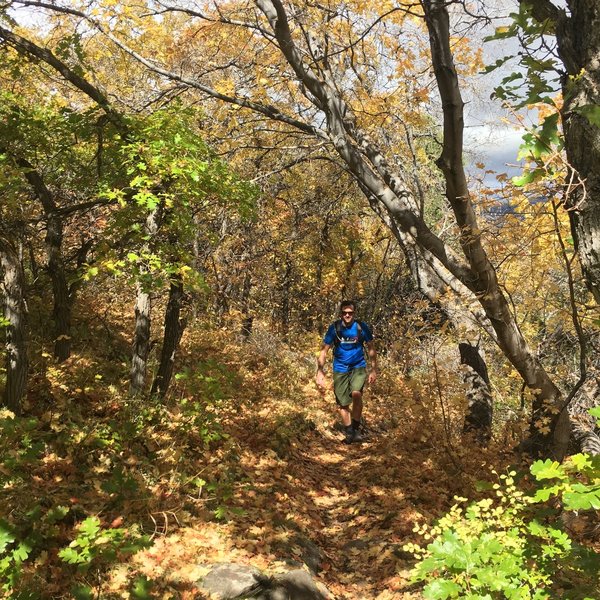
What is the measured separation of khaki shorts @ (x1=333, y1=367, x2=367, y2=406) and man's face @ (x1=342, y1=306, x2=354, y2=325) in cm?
73

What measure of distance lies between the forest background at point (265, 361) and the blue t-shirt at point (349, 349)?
147 cm

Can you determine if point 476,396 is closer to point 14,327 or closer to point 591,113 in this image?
point 591,113

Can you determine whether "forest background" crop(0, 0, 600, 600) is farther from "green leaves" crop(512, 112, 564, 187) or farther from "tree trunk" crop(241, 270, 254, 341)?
"tree trunk" crop(241, 270, 254, 341)

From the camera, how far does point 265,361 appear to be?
11.2 m

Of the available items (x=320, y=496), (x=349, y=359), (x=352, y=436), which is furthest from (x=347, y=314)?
(x=320, y=496)

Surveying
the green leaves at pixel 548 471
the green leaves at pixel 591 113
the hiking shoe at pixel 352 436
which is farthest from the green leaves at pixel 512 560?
the hiking shoe at pixel 352 436

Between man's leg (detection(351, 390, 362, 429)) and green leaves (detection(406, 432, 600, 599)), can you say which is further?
man's leg (detection(351, 390, 362, 429))

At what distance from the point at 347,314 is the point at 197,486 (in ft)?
10.2

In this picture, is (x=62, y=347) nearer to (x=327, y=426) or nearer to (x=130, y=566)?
(x=130, y=566)

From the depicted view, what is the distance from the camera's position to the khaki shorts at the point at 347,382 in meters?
6.91

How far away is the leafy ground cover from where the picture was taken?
147 inches

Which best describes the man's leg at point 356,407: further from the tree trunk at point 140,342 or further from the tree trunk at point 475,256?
the tree trunk at point 140,342

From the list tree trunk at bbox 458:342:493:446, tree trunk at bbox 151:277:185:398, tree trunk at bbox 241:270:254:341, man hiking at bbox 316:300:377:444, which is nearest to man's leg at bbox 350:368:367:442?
man hiking at bbox 316:300:377:444

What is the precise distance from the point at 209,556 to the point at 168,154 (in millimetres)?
4028
